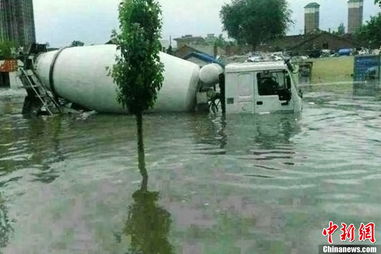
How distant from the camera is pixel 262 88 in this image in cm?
1606

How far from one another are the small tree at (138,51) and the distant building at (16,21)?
73.8m

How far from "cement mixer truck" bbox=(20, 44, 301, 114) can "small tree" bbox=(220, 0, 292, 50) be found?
56.9 m

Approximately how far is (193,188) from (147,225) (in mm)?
1768

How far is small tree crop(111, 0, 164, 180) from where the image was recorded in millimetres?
9406

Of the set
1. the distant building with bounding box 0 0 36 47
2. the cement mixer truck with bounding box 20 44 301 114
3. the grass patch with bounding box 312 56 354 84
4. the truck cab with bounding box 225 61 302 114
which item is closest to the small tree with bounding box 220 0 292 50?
the grass patch with bounding box 312 56 354 84

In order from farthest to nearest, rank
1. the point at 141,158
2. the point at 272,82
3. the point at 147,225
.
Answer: the point at 272,82 < the point at 141,158 < the point at 147,225

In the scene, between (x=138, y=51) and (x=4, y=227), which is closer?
(x=4, y=227)

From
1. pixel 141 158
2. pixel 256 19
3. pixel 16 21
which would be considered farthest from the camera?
pixel 16 21

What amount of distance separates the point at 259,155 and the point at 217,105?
7.68 m

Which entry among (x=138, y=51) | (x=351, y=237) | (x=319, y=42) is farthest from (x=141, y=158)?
(x=319, y=42)

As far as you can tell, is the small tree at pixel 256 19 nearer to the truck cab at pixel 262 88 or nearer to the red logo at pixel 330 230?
the truck cab at pixel 262 88

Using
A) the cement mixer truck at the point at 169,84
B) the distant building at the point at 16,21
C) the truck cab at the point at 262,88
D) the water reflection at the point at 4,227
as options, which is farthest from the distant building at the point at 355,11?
the water reflection at the point at 4,227

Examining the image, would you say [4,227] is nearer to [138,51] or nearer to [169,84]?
[138,51]

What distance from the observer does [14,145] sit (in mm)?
13500
